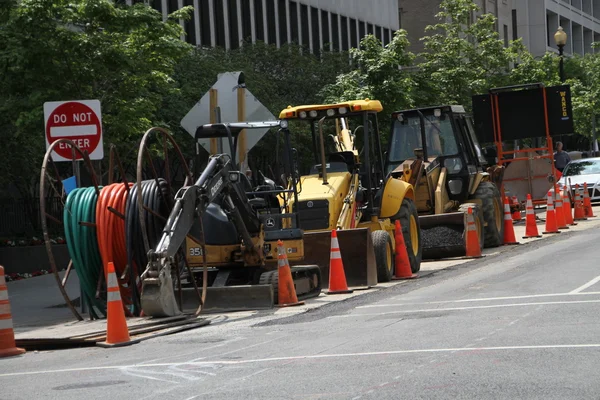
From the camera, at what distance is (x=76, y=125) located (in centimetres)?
1573

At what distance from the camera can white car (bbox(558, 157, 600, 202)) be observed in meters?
38.3

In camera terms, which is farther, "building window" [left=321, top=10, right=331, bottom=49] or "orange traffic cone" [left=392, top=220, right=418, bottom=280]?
"building window" [left=321, top=10, right=331, bottom=49]

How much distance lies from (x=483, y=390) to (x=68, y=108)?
30.6ft

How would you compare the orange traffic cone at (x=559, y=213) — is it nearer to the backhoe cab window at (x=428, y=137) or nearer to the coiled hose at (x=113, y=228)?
the backhoe cab window at (x=428, y=137)

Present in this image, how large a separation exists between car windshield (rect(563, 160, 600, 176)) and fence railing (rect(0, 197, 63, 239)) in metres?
19.6

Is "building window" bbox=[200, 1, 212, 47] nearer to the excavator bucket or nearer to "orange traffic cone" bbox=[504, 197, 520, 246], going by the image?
"orange traffic cone" bbox=[504, 197, 520, 246]

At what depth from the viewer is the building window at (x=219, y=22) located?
4241 cm

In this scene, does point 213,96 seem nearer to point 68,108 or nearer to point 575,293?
point 68,108

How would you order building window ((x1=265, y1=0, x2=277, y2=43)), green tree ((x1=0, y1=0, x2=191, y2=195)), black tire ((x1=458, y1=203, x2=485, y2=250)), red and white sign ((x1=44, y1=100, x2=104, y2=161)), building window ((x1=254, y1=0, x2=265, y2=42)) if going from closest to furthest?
1. red and white sign ((x1=44, y1=100, x2=104, y2=161))
2. green tree ((x1=0, y1=0, x2=191, y2=195))
3. black tire ((x1=458, y1=203, x2=485, y2=250))
4. building window ((x1=254, y1=0, x2=265, y2=42))
5. building window ((x1=265, y1=0, x2=277, y2=43))

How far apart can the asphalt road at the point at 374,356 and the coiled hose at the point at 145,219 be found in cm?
142

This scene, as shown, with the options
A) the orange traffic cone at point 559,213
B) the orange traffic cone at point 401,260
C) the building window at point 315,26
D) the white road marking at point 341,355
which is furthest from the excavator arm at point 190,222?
the building window at point 315,26

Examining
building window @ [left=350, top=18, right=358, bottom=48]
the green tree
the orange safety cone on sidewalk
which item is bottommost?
the orange safety cone on sidewalk

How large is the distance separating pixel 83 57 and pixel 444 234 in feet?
26.4

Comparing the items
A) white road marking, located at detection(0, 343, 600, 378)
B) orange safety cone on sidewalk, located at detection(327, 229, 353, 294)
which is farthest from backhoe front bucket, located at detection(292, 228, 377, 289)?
white road marking, located at detection(0, 343, 600, 378)
